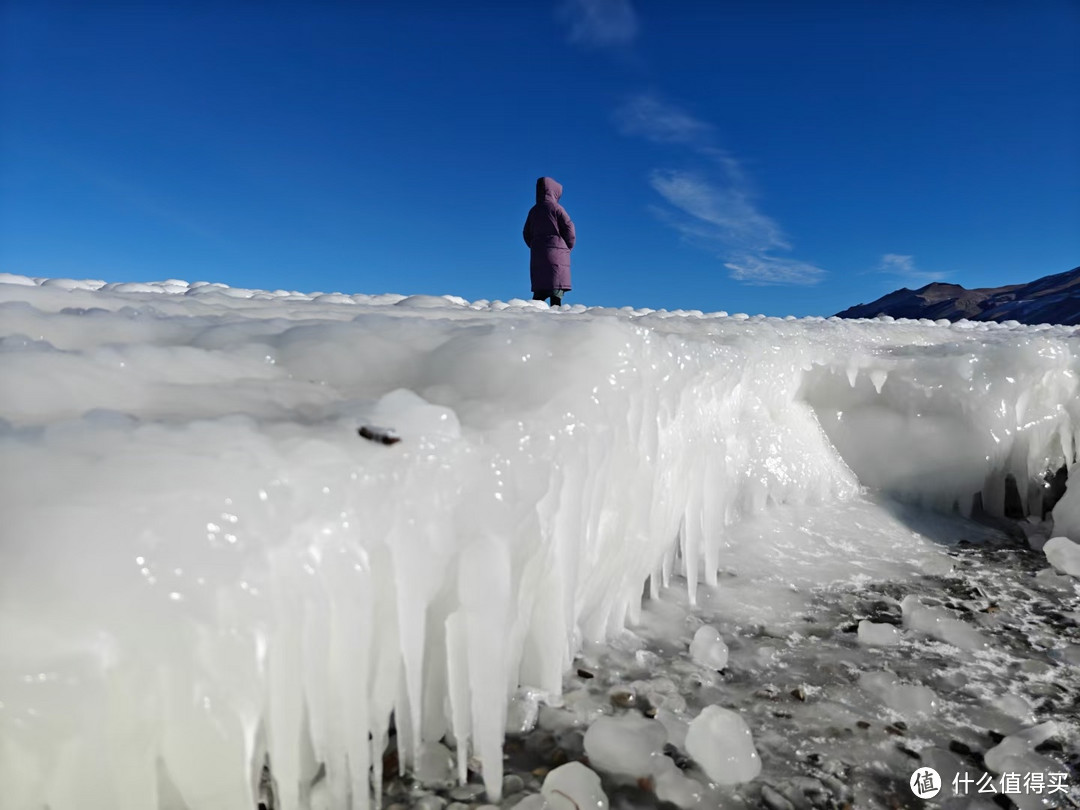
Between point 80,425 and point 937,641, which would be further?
point 937,641

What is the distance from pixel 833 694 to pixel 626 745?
72 centimetres

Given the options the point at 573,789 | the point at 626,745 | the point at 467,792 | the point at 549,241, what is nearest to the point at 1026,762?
the point at 626,745

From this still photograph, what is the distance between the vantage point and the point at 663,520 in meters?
Answer: 2.38

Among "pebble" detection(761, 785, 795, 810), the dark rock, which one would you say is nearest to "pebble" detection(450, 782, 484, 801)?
"pebble" detection(761, 785, 795, 810)

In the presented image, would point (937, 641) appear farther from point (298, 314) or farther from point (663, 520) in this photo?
point (298, 314)

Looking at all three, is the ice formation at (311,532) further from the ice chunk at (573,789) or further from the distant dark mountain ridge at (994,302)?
the distant dark mountain ridge at (994,302)

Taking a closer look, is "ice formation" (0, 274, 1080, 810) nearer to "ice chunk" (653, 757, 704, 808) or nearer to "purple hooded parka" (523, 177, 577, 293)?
"ice chunk" (653, 757, 704, 808)

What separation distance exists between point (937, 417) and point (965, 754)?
2.66 meters

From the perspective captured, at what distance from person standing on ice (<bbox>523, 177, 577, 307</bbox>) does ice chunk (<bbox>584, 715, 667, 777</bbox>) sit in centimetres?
694

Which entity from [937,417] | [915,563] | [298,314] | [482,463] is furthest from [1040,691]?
[298,314]

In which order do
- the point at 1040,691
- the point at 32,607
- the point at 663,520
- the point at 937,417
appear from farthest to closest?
the point at 937,417, the point at 663,520, the point at 1040,691, the point at 32,607

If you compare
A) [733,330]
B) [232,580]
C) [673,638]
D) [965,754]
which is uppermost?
[733,330]

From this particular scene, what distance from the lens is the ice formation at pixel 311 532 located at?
916 mm

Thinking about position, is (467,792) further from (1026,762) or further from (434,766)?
(1026,762)
